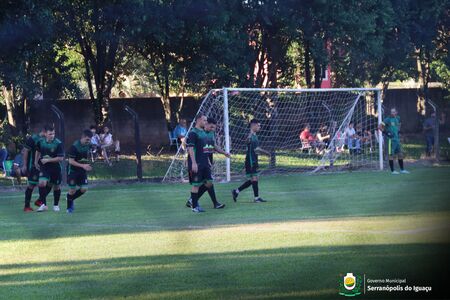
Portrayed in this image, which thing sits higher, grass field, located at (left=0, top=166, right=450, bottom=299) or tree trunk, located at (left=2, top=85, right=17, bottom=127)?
tree trunk, located at (left=2, top=85, right=17, bottom=127)

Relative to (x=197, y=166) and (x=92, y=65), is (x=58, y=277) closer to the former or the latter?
(x=197, y=166)

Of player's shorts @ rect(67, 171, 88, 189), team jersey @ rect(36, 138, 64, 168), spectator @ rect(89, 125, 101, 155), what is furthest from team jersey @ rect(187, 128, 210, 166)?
spectator @ rect(89, 125, 101, 155)

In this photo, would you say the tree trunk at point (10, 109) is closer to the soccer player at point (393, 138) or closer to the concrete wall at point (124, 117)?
the concrete wall at point (124, 117)

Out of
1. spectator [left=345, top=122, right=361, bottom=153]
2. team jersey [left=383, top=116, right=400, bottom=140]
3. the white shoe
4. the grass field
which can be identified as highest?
team jersey [left=383, top=116, right=400, bottom=140]

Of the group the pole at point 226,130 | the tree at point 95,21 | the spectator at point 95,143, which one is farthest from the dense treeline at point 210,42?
the spectator at point 95,143

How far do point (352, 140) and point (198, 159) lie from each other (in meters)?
10.7

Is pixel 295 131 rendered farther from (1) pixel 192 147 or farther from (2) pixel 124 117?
(1) pixel 192 147

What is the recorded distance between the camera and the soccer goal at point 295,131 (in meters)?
22.0

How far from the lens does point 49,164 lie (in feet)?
48.1

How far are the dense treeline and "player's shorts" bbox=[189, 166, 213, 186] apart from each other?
213 cm

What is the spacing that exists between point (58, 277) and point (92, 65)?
63.4ft

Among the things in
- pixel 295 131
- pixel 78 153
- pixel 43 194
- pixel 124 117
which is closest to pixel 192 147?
pixel 78 153

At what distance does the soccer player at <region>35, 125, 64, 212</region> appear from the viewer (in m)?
14.5

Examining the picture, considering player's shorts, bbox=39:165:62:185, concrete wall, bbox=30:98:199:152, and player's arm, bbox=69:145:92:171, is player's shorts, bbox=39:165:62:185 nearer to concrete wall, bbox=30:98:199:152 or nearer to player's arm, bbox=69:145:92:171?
player's arm, bbox=69:145:92:171
